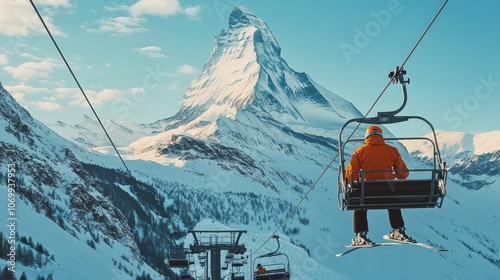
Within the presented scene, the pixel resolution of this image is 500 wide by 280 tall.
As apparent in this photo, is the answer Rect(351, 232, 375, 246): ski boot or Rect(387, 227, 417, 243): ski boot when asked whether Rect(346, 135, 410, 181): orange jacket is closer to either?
Rect(387, 227, 417, 243): ski boot

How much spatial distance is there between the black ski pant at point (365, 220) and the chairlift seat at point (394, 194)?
2.24 feet

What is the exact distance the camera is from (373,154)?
10289 mm

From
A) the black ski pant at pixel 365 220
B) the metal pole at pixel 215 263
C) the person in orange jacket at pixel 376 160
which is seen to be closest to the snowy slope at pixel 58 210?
the metal pole at pixel 215 263

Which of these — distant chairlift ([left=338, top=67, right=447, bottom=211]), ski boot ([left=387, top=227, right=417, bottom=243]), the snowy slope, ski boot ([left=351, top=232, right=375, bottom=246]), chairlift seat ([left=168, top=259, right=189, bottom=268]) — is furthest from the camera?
the snowy slope

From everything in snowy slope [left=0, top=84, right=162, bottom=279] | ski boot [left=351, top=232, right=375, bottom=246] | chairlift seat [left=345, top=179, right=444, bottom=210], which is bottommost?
ski boot [left=351, top=232, right=375, bottom=246]

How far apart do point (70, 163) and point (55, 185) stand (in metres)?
33.1

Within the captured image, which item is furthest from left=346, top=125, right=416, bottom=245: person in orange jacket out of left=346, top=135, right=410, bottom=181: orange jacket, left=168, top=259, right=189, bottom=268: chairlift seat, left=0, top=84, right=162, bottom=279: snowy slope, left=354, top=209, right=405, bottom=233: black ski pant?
left=0, top=84, right=162, bottom=279: snowy slope

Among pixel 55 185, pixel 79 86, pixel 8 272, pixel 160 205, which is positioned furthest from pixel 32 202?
pixel 79 86

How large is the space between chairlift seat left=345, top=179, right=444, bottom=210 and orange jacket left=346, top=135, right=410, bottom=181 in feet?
0.76

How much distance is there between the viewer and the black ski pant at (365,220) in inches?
434

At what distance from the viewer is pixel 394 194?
401 inches

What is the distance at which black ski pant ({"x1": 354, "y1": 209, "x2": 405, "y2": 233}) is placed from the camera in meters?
11.0

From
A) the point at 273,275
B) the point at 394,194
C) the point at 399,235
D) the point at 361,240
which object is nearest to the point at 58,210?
the point at 273,275

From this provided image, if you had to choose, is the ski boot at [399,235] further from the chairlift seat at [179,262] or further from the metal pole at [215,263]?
the metal pole at [215,263]
